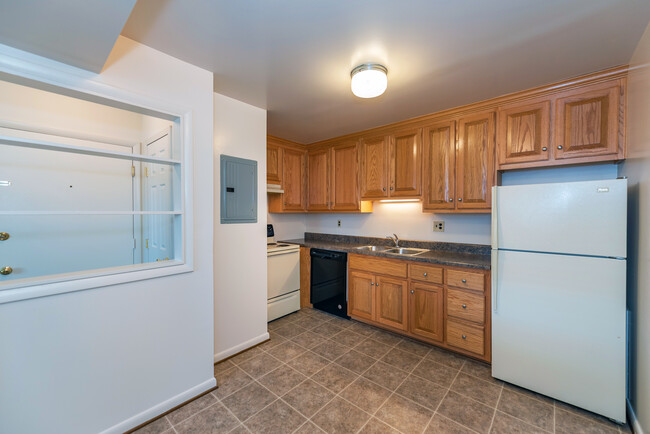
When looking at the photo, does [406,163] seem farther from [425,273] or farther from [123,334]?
[123,334]

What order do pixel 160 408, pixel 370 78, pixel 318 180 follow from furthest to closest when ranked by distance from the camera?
1. pixel 318 180
2. pixel 370 78
3. pixel 160 408

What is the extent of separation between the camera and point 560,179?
225 centimetres

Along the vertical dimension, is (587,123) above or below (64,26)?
below

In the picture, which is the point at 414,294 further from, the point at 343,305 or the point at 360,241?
the point at 360,241

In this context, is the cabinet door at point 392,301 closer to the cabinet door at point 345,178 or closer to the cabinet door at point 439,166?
the cabinet door at point 439,166

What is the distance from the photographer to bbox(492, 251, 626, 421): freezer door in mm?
1581

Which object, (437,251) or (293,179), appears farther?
(293,179)

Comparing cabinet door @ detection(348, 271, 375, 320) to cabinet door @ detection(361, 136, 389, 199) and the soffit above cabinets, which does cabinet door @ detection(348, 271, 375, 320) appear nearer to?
cabinet door @ detection(361, 136, 389, 199)

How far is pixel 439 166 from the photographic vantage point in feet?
8.63

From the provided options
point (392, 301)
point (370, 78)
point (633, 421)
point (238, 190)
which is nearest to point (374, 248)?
point (392, 301)

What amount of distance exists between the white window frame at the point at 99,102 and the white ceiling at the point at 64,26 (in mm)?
62

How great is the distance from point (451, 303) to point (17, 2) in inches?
120

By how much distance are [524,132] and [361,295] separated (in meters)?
2.17

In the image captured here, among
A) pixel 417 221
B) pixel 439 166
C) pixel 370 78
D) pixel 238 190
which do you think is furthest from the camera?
pixel 417 221
